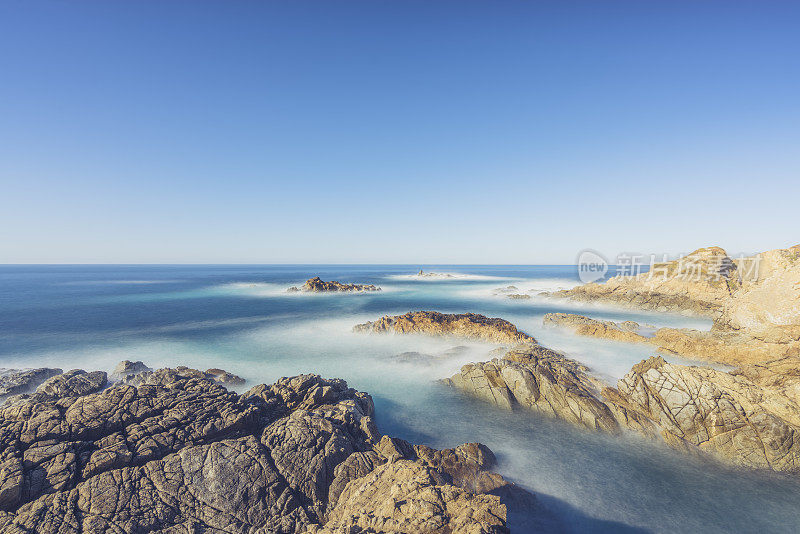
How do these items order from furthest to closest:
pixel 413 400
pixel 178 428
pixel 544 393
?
pixel 413 400
pixel 544 393
pixel 178 428

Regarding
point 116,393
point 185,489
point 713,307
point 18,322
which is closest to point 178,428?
point 185,489

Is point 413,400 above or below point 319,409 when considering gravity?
below

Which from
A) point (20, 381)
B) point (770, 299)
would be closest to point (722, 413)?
point (770, 299)

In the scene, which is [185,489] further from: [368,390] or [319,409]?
[368,390]

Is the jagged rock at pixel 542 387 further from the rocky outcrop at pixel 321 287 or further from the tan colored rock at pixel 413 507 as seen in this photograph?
the rocky outcrop at pixel 321 287

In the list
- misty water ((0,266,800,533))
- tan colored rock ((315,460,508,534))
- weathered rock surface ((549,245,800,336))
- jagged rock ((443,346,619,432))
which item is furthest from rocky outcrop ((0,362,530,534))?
weathered rock surface ((549,245,800,336))

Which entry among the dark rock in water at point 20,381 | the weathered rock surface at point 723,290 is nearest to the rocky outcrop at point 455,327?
the weathered rock surface at point 723,290
